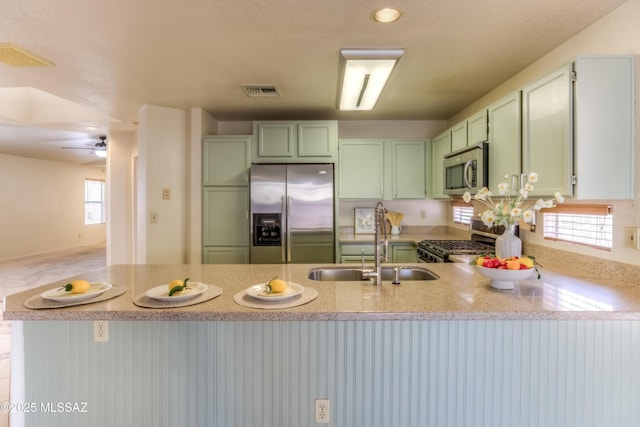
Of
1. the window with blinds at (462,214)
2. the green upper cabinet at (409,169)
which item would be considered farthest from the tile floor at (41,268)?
the window with blinds at (462,214)

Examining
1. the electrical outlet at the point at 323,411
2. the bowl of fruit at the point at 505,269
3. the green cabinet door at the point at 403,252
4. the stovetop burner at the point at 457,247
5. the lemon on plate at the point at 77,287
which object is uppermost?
the bowl of fruit at the point at 505,269

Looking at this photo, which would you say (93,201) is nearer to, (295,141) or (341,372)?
(295,141)

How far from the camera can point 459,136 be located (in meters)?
3.06

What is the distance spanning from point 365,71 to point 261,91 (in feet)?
3.72

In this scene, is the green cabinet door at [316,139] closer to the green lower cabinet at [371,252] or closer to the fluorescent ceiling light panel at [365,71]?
the fluorescent ceiling light panel at [365,71]

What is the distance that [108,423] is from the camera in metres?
1.52

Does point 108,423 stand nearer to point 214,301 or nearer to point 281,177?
point 214,301

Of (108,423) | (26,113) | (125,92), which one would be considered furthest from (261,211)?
(26,113)

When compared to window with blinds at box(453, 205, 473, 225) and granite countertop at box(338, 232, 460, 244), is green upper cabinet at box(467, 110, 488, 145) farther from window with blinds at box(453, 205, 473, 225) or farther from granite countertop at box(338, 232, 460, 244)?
granite countertop at box(338, 232, 460, 244)

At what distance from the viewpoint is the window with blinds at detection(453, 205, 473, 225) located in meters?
3.63

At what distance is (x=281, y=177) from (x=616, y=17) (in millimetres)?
2738

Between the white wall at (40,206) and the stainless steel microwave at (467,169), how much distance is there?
9097 mm

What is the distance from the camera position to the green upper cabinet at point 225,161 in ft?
11.8

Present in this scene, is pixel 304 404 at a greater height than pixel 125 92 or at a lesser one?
lesser
